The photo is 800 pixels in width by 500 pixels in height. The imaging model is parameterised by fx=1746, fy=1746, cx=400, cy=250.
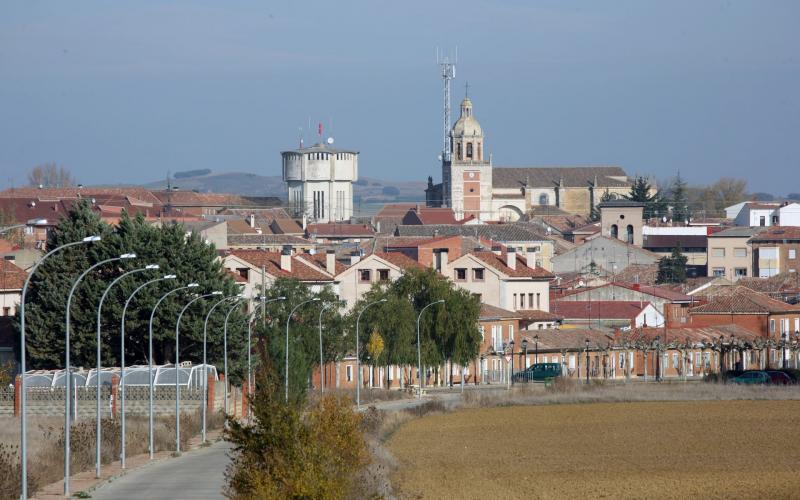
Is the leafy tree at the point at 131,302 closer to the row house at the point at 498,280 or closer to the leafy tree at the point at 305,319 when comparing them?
the leafy tree at the point at 305,319

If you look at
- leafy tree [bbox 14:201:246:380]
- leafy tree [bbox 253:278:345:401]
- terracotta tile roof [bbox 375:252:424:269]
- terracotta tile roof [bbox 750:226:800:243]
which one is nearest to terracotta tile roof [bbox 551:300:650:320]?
terracotta tile roof [bbox 375:252:424:269]

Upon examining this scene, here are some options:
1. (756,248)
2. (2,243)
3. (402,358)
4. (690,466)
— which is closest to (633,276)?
(756,248)

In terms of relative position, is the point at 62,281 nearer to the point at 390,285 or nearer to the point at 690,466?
the point at 390,285

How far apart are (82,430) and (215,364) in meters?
20.8

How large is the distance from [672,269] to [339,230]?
40.7m

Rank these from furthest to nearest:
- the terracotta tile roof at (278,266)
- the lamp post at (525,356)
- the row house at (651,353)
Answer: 1. the row house at (651,353)
2. the lamp post at (525,356)
3. the terracotta tile roof at (278,266)

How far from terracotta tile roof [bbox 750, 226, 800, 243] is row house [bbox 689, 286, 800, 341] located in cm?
4560

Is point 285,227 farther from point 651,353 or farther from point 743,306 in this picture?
point 651,353

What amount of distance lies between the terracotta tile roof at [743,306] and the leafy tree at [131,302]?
5058cm

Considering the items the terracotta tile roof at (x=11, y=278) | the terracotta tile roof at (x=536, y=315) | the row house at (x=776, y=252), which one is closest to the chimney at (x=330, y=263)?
the terracotta tile roof at (x=536, y=315)

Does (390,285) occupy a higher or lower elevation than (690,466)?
higher

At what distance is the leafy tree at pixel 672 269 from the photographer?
152625 mm

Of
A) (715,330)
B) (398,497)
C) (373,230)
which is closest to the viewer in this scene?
(398,497)

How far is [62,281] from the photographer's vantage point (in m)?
65.2
